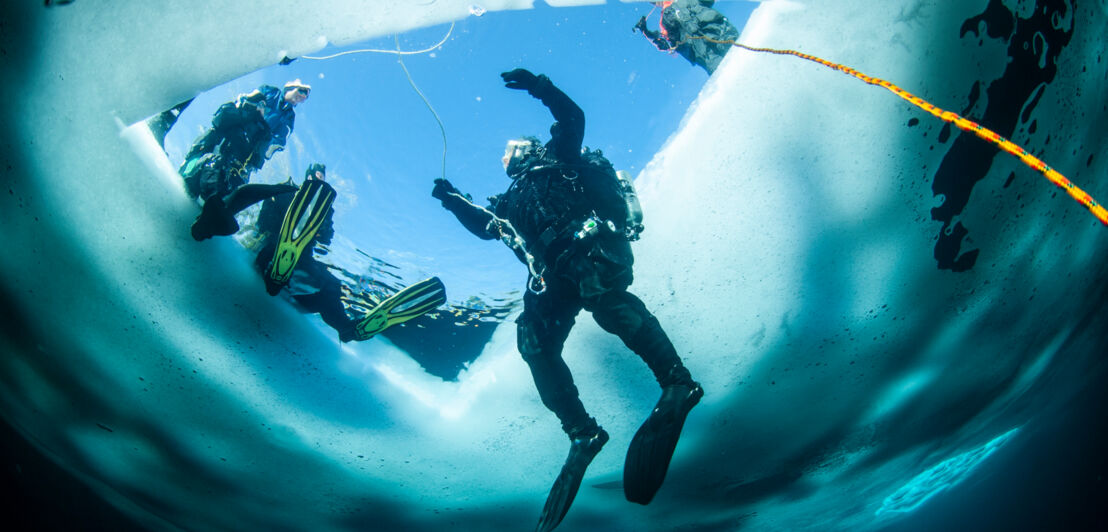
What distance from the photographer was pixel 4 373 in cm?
576

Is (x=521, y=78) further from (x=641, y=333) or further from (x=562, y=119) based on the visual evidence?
(x=641, y=333)

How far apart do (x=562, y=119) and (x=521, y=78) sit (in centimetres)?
52

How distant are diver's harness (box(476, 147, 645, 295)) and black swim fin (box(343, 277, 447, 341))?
5.42 ft

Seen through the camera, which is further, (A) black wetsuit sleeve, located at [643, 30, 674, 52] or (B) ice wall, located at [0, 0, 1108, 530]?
(A) black wetsuit sleeve, located at [643, 30, 674, 52]

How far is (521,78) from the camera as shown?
11.4 ft

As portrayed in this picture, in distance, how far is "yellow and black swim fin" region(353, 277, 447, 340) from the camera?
498 cm

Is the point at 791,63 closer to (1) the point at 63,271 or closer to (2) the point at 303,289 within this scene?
(2) the point at 303,289

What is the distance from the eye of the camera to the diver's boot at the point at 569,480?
10.3ft

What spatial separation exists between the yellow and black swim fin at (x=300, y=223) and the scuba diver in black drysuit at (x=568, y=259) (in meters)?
1.38

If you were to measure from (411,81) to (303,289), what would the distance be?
3.21m

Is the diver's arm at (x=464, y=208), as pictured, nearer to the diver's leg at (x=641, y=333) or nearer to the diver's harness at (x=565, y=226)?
the diver's harness at (x=565, y=226)

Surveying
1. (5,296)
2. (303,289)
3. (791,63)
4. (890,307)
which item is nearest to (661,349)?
(791,63)

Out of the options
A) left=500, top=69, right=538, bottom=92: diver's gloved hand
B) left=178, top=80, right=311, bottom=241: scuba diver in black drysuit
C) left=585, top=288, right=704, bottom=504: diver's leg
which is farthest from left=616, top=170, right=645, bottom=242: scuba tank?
left=178, top=80, right=311, bottom=241: scuba diver in black drysuit

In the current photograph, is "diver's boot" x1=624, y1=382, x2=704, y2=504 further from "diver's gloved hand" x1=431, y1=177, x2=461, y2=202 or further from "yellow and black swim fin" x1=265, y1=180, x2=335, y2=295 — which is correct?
"yellow and black swim fin" x1=265, y1=180, x2=335, y2=295
